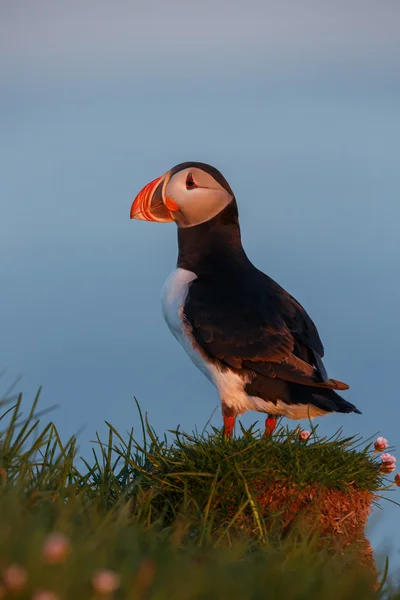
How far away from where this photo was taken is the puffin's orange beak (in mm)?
7648

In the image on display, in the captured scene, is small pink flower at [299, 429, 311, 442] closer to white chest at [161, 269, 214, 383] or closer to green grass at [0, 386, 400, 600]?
green grass at [0, 386, 400, 600]

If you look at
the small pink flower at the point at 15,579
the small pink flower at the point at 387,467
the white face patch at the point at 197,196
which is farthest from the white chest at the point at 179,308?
the small pink flower at the point at 15,579

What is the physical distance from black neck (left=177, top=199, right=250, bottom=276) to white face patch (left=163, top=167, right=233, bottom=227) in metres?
0.06

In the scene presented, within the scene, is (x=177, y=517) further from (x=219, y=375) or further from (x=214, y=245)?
(x=214, y=245)

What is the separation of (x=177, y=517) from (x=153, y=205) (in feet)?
11.9

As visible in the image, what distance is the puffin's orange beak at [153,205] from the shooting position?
25.1 feet

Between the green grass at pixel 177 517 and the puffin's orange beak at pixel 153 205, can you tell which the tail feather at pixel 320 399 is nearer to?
the green grass at pixel 177 517

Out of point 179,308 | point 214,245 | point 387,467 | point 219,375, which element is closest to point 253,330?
point 219,375

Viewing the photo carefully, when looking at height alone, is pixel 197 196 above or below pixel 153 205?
above

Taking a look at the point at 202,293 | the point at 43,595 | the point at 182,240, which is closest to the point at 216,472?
the point at 202,293

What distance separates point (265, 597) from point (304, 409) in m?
4.01

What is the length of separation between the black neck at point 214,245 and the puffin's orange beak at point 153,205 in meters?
0.21

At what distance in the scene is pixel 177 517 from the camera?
15.4ft

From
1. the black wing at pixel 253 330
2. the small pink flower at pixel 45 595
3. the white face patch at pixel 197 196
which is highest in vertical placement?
the white face patch at pixel 197 196
